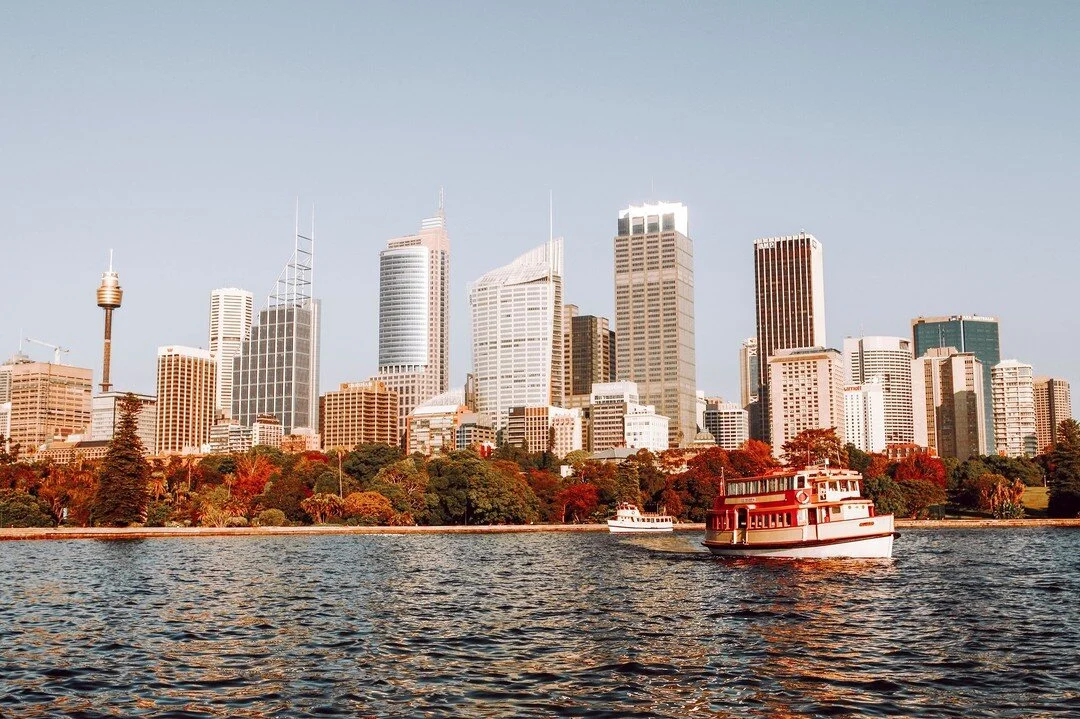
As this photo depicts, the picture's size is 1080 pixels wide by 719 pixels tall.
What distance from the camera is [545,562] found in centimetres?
10069

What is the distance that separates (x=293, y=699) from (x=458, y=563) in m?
64.2

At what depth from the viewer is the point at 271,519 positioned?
179m

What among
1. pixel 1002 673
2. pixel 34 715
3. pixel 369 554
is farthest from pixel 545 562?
pixel 34 715

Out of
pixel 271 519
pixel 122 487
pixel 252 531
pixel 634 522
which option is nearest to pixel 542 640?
pixel 252 531

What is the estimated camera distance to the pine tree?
555 ft

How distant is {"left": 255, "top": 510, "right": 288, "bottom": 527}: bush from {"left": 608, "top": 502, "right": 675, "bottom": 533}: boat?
55614 millimetres

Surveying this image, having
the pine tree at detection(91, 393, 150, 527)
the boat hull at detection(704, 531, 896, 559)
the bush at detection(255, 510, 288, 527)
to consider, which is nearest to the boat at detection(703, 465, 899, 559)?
the boat hull at detection(704, 531, 896, 559)

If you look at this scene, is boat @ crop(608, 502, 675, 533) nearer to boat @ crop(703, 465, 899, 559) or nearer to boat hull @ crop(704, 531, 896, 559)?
boat @ crop(703, 465, 899, 559)

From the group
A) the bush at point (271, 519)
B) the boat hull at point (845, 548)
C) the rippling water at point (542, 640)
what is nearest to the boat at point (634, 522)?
the bush at point (271, 519)

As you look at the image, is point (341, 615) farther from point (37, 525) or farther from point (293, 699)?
point (37, 525)

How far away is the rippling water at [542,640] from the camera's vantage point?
3588cm

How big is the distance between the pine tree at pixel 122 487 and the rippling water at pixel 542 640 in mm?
78281

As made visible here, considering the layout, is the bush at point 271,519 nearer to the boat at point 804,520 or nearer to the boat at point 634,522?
the boat at point 634,522

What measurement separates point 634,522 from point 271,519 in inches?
2419
